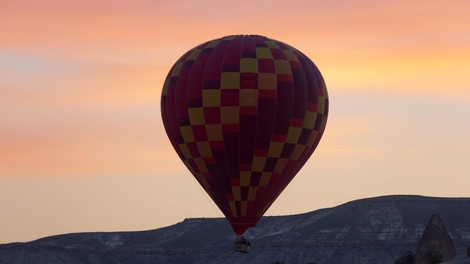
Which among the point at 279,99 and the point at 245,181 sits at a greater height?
the point at 279,99

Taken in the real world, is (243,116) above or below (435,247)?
above

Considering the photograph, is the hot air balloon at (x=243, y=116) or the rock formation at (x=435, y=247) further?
the rock formation at (x=435, y=247)

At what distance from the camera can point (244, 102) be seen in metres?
84.5

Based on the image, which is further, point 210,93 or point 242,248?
point 210,93

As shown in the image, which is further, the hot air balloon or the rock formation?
the rock formation

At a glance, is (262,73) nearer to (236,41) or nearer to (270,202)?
(236,41)

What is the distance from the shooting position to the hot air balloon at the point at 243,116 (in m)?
84.6

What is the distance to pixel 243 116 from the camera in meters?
84.4

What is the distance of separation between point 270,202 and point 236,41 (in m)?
11.7

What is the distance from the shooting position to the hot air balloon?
84.6m

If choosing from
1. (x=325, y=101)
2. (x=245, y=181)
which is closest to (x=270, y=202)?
(x=245, y=181)

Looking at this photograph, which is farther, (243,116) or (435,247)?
(435,247)

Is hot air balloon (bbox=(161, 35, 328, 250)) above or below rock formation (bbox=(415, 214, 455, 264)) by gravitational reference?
above

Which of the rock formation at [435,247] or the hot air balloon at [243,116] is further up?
the hot air balloon at [243,116]
